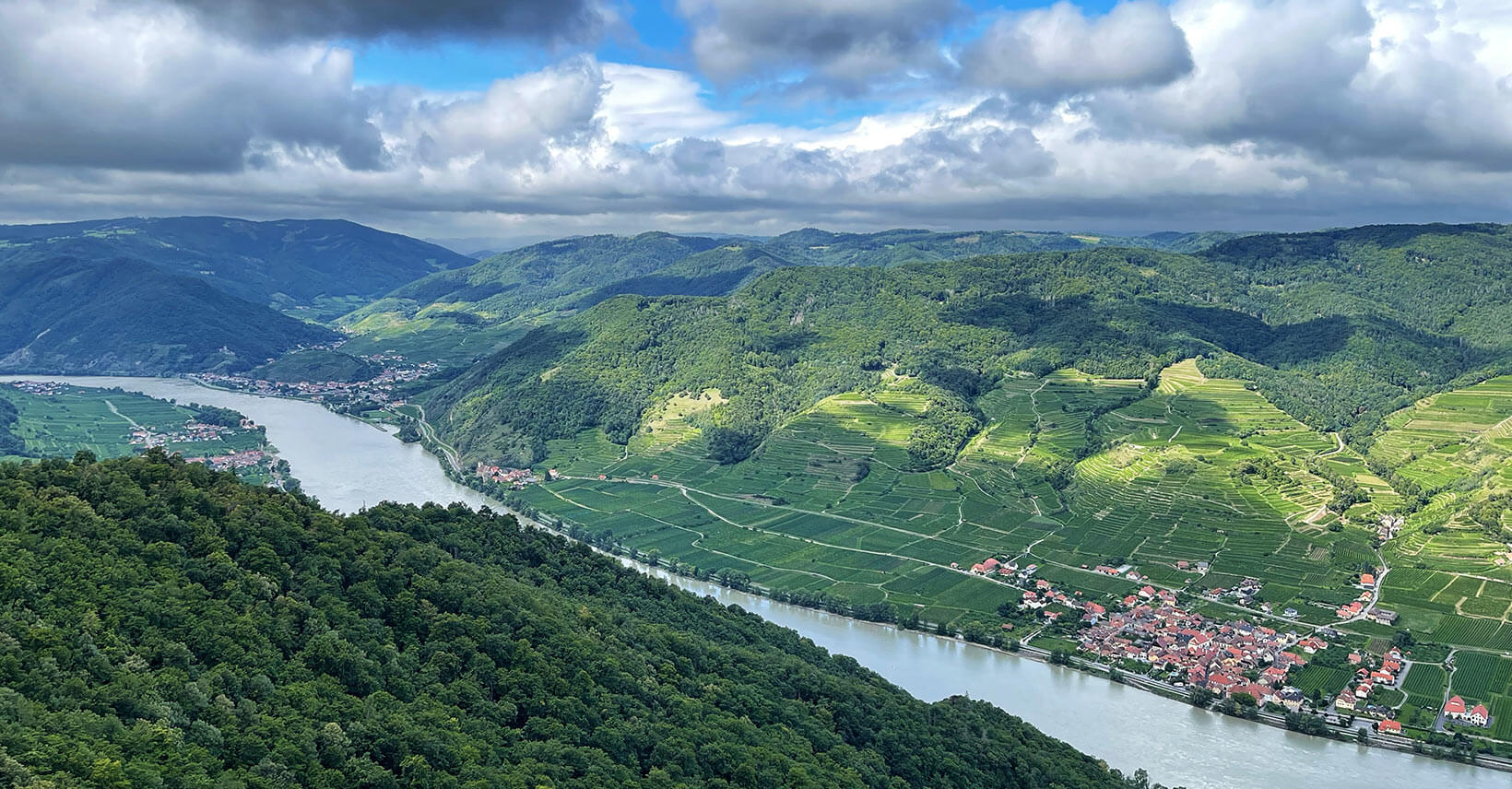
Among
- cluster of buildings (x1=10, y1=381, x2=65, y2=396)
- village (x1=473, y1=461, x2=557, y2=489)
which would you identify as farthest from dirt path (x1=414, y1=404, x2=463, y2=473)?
cluster of buildings (x1=10, y1=381, x2=65, y2=396)

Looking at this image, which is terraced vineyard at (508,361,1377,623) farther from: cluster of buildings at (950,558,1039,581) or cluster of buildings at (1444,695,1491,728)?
cluster of buildings at (1444,695,1491,728)

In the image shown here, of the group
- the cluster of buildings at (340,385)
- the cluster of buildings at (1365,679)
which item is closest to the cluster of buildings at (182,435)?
the cluster of buildings at (340,385)

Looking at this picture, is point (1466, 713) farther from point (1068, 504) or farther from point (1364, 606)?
point (1068, 504)

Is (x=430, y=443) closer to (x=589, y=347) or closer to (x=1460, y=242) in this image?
(x=589, y=347)

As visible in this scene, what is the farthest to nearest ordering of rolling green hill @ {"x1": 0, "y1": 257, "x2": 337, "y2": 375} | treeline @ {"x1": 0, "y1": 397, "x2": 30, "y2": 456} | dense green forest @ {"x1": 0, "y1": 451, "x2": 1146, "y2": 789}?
rolling green hill @ {"x1": 0, "y1": 257, "x2": 337, "y2": 375}, treeline @ {"x1": 0, "y1": 397, "x2": 30, "y2": 456}, dense green forest @ {"x1": 0, "y1": 451, "x2": 1146, "y2": 789}

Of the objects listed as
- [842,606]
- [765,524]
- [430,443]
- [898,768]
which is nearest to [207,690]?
[898,768]

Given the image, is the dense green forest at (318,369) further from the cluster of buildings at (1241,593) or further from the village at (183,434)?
the cluster of buildings at (1241,593)
